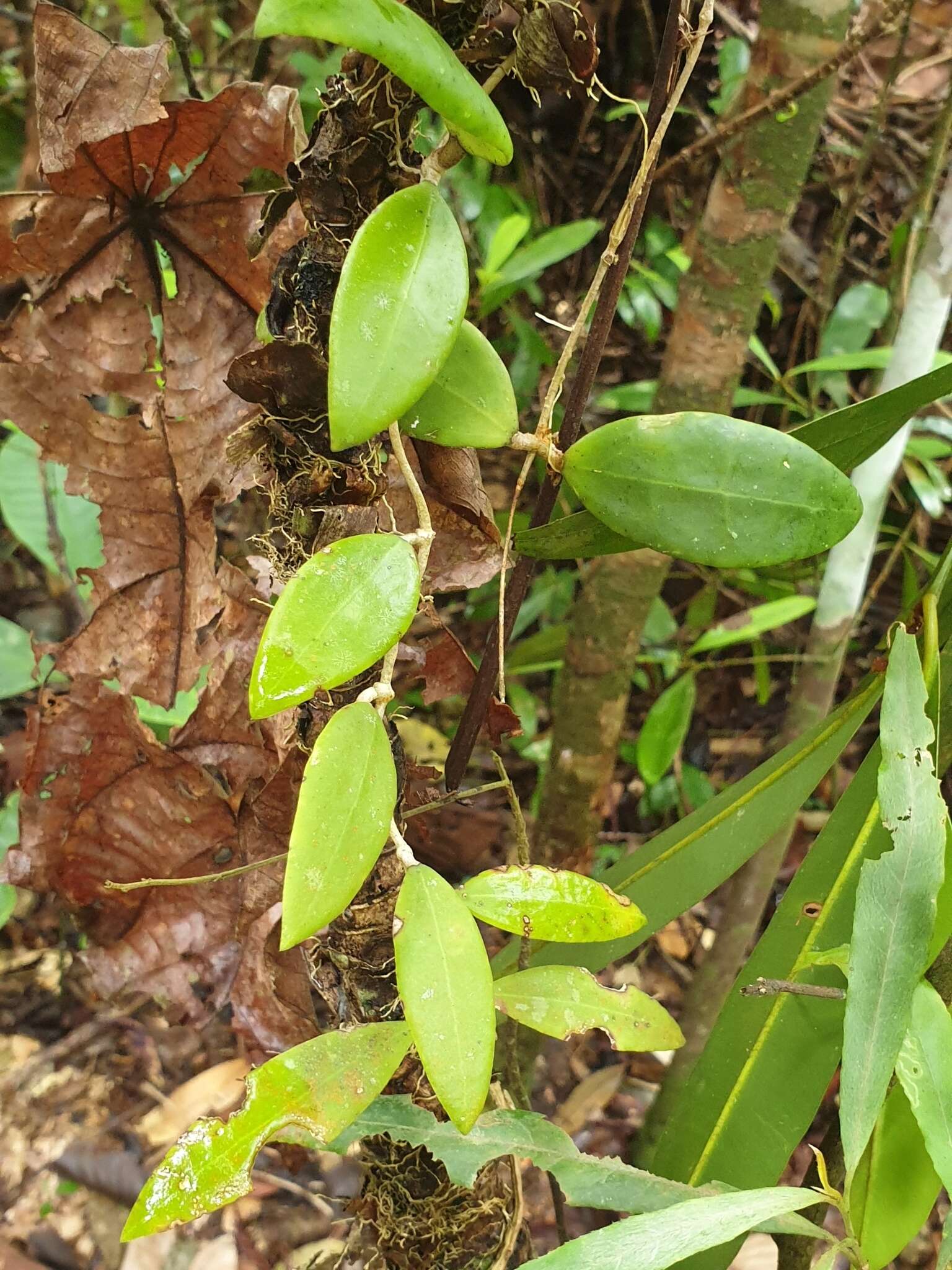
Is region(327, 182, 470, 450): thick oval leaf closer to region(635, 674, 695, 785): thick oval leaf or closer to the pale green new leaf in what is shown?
the pale green new leaf

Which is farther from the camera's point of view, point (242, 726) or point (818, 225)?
point (818, 225)

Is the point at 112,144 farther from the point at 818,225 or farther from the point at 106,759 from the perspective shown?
the point at 818,225

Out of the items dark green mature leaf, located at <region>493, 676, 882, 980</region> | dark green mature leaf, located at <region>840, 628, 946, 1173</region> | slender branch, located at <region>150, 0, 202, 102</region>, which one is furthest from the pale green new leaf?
slender branch, located at <region>150, 0, 202, 102</region>

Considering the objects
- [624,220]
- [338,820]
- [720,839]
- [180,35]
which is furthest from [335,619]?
[180,35]

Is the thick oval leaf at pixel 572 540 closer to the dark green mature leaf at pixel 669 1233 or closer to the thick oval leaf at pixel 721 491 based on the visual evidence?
the thick oval leaf at pixel 721 491

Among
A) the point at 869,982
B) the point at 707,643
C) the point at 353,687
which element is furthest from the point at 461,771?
the point at 707,643

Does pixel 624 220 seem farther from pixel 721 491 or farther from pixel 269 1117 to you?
pixel 269 1117
